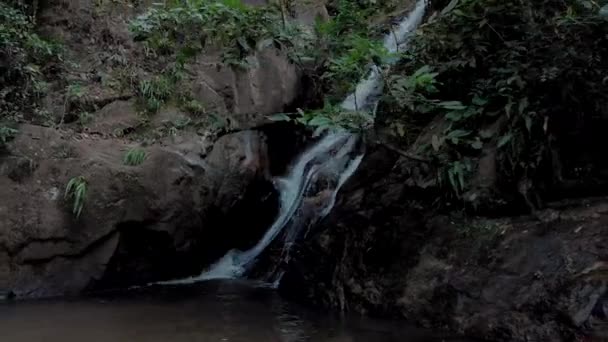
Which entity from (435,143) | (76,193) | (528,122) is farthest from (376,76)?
(76,193)

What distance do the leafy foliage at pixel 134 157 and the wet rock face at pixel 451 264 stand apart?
2599 mm

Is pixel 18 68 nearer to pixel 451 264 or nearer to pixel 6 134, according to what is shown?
pixel 6 134

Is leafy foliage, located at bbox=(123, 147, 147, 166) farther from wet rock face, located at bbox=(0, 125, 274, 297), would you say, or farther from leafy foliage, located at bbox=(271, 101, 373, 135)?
leafy foliage, located at bbox=(271, 101, 373, 135)

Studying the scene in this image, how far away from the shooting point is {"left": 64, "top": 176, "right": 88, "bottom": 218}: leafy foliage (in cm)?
725

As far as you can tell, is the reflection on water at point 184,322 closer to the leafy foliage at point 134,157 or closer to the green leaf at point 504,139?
the leafy foliage at point 134,157

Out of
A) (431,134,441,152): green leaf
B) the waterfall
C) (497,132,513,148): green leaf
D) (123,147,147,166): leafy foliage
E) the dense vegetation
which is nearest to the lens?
Result: (497,132,513,148): green leaf

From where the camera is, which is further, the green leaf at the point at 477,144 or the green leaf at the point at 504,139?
the green leaf at the point at 477,144

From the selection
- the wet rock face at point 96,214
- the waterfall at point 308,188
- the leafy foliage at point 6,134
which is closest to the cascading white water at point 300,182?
the waterfall at point 308,188

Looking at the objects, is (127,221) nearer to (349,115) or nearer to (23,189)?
(23,189)

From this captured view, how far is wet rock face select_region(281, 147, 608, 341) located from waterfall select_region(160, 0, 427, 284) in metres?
1.35

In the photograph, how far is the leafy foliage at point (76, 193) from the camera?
7.25 metres

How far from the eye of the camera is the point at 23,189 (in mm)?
7262

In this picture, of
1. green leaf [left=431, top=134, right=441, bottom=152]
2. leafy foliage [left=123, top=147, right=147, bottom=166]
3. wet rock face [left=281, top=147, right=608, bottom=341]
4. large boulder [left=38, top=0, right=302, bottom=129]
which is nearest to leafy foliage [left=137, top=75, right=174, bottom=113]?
large boulder [left=38, top=0, right=302, bottom=129]

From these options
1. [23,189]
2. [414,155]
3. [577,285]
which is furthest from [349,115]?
[23,189]
